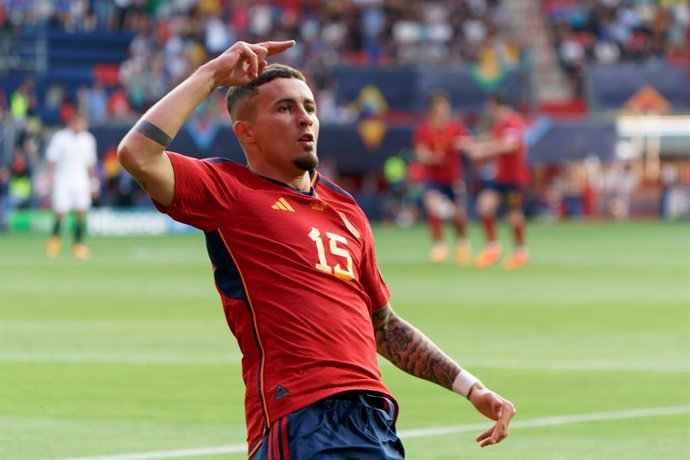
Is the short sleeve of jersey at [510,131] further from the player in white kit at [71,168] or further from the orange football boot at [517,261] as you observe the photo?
the player in white kit at [71,168]

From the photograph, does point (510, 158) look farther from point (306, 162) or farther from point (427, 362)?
point (306, 162)

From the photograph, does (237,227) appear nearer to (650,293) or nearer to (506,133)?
(650,293)

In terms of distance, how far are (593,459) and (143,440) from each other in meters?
2.30

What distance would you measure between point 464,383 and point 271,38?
39.0 m

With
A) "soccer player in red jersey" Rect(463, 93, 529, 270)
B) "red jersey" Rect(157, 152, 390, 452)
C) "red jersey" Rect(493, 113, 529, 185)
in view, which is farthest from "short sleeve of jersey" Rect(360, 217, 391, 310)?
"red jersey" Rect(493, 113, 529, 185)

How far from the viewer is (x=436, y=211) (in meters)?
24.2

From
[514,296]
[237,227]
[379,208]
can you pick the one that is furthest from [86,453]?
[379,208]

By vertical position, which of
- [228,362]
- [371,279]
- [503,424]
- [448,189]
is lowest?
[448,189]

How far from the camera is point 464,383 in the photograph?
5289mm

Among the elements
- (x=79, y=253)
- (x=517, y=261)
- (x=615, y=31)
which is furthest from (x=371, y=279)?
(x=615, y=31)

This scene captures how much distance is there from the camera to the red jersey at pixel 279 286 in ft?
15.9

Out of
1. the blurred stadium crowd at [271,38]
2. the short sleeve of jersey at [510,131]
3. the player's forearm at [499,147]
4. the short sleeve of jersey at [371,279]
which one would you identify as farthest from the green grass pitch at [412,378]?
the blurred stadium crowd at [271,38]

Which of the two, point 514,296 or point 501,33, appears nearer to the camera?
point 514,296

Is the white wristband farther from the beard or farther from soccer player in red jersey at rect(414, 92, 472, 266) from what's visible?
soccer player in red jersey at rect(414, 92, 472, 266)
